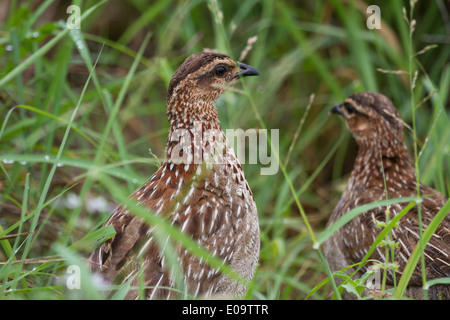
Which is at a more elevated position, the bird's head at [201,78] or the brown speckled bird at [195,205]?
the bird's head at [201,78]

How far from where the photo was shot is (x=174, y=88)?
3.50 metres

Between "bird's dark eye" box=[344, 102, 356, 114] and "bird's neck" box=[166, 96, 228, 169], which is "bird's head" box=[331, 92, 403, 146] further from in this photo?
"bird's neck" box=[166, 96, 228, 169]

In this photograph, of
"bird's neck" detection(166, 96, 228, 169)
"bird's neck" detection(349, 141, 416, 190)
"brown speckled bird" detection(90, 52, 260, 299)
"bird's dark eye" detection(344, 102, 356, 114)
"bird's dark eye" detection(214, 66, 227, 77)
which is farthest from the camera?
"bird's dark eye" detection(344, 102, 356, 114)

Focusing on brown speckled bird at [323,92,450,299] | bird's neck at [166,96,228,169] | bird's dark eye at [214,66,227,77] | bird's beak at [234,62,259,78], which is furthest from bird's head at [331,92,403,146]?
bird's neck at [166,96,228,169]

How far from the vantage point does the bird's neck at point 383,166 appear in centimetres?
441

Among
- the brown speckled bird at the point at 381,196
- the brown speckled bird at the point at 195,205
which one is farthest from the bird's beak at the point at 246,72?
the brown speckled bird at the point at 381,196

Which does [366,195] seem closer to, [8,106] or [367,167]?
[367,167]

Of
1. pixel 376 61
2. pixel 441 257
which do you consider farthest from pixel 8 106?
pixel 376 61

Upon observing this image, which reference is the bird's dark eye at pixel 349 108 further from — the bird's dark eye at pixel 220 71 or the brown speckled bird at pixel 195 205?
the bird's dark eye at pixel 220 71

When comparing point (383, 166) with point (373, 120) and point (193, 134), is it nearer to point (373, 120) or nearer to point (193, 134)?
point (373, 120)

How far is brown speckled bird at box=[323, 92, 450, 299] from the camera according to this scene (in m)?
3.66

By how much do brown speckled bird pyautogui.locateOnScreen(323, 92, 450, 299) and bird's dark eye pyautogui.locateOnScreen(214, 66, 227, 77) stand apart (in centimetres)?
100

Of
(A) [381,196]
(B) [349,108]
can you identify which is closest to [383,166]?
(A) [381,196]
